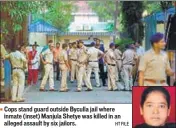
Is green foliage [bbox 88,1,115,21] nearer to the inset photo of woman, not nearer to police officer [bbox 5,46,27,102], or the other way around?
police officer [bbox 5,46,27,102]

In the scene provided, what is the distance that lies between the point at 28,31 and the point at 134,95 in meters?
1.23

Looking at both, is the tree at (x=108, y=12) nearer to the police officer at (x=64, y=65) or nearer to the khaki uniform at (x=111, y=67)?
the khaki uniform at (x=111, y=67)

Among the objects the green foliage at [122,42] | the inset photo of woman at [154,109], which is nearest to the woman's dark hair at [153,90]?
the inset photo of woman at [154,109]

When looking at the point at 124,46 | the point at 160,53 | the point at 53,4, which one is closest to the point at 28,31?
the point at 53,4

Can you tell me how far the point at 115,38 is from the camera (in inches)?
226

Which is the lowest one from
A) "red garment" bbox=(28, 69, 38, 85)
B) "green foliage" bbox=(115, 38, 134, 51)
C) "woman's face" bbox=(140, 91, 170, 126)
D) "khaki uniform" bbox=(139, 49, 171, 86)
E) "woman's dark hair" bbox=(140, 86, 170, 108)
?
"woman's face" bbox=(140, 91, 170, 126)

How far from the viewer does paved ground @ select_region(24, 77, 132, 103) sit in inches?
205

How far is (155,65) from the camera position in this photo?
17.2ft

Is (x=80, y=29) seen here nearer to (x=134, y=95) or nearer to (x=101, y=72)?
(x=101, y=72)

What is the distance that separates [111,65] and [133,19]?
2.94 feet

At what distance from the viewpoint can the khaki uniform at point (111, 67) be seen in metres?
5.57

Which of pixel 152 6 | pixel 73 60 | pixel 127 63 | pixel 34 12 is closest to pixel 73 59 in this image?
pixel 73 60

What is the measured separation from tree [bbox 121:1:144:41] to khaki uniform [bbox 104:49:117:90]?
443mm

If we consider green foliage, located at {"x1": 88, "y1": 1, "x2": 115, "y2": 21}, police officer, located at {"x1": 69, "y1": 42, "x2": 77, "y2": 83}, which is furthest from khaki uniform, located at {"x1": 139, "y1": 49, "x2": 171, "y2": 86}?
green foliage, located at {"x1": 88, "y1": 1, "x2": 115, "y2": 21}
